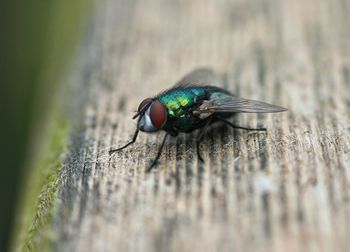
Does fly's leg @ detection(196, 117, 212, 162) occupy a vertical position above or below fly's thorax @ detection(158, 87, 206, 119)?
below

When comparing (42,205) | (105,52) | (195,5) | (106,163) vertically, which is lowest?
(42,205)

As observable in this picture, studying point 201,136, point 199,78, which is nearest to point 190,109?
point 201,136

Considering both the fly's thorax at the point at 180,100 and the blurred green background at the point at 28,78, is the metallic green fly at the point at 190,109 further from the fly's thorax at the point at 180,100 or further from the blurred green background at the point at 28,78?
the blurred green background at the point at 28,78

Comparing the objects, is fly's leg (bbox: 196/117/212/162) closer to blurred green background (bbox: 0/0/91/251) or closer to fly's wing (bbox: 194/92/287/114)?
fly's wing (bbox: 194/92/287/114)

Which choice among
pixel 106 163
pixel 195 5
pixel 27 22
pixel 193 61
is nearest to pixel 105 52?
pixel 193 61

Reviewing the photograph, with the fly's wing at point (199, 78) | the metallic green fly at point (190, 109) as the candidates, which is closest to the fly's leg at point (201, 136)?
the metallic green fly at point (190, 109)

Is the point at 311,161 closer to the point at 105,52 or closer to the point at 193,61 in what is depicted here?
the point at 193,61

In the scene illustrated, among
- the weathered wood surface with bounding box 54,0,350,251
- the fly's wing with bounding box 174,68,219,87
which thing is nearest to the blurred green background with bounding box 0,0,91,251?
the weathered wood surface with bounding box 54,0,350,251
